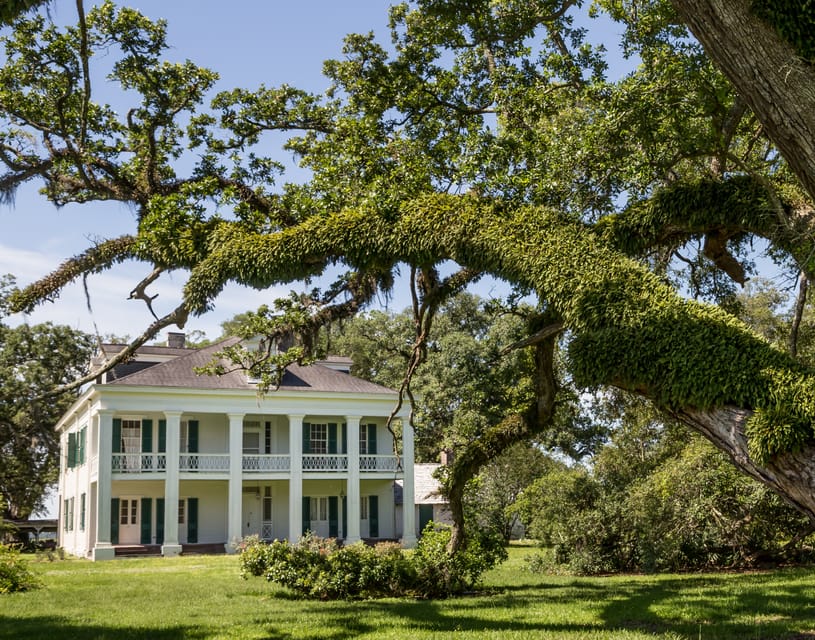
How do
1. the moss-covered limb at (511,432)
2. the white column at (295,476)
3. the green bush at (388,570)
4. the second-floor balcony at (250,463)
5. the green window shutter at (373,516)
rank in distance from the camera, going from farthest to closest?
the green window shutter at (373,516) < the white column at (295,476) < the second-floor balcony at (250,463) < the green bush at (388,570) < the moss-covered limb at (511,432)

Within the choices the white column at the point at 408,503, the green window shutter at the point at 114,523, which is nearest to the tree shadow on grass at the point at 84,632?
the green window shutter at the point at 114,523

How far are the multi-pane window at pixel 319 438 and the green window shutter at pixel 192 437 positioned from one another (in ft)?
14.5

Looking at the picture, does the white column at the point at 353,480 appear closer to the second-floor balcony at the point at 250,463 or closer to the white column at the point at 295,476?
the second-floor balcony at the point at 250,463

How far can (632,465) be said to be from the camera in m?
19.6

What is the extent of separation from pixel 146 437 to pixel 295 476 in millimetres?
5584

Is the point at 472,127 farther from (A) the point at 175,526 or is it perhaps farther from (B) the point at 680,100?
(A) the point at 175,526

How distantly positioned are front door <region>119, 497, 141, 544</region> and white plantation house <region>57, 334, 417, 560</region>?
0.12ft

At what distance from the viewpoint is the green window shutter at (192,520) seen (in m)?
29.7

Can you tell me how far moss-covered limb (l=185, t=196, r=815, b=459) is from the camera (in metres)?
6.68

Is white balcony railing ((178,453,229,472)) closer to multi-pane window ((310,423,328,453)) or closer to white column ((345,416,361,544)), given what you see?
multi-pane window ((310,423,328,453))

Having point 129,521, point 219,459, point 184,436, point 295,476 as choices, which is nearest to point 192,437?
point 184,436

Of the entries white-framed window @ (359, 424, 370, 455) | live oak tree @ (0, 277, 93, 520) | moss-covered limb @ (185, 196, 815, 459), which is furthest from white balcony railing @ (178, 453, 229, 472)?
moss-covered limb @ (185, 196, 815, 459)

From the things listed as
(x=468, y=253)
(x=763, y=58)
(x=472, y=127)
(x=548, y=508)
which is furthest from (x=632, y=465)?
(x=763, y=58)

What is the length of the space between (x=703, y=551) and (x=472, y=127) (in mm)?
12037
